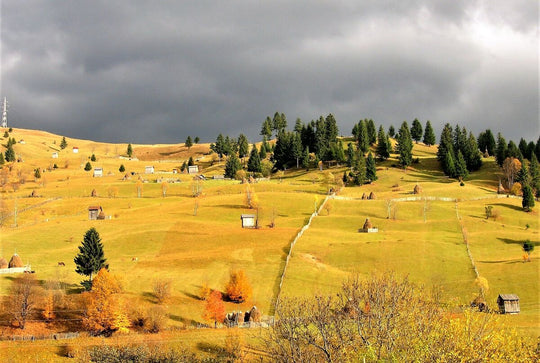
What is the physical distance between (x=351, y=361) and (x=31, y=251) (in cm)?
7531

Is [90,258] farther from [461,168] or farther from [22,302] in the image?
[461,168]

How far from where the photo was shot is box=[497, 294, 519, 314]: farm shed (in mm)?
66625

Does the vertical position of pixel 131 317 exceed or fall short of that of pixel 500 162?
it falls short

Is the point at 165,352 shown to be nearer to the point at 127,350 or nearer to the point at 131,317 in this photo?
the point at 127,350

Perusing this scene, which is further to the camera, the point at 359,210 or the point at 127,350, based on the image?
the point at 359,210

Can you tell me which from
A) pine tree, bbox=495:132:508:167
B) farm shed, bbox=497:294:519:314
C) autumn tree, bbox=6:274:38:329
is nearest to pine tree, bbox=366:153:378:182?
pine tree, bbox=495:132:508:167

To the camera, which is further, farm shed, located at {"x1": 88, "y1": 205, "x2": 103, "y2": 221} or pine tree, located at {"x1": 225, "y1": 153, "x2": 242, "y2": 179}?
pine tree, located at {"x1": 225, "y1": 153, "x2": 242, "y2": 179}

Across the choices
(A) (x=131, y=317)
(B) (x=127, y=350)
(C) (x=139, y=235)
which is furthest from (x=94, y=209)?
(B) (x=127, y=350)

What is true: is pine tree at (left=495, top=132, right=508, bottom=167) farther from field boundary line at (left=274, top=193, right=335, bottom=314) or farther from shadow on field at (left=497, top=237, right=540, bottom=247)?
shadow on field at (left=497, top=237, right=540, bottom=247)

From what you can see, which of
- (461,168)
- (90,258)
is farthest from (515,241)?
(90,258)

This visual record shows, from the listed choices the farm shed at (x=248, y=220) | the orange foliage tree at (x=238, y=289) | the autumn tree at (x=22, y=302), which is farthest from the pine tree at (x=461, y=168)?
the autumn tree at (x=22, y=302)

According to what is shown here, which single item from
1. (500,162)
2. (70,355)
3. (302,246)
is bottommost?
(70,355)

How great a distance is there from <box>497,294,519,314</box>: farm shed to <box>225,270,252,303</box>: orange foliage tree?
33.3 m

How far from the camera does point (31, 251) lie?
9500cm
